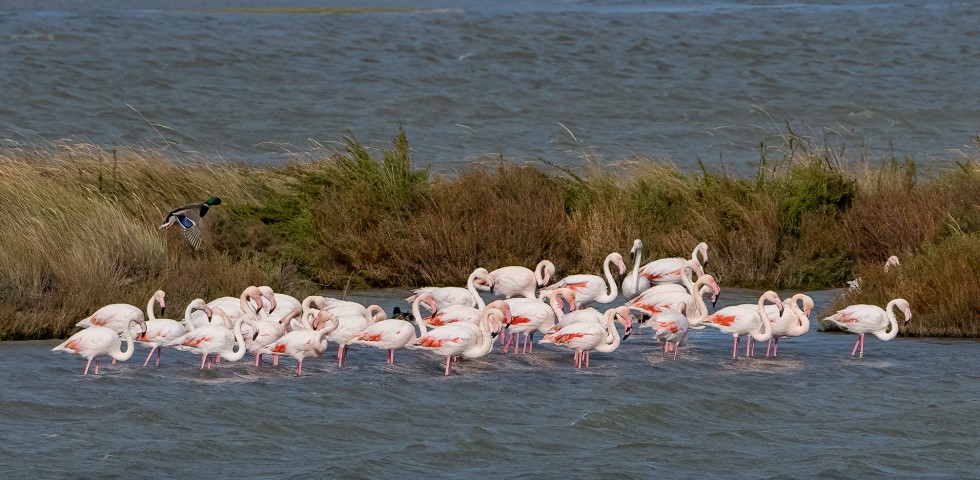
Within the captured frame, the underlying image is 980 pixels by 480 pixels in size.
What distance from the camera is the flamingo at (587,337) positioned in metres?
11.8

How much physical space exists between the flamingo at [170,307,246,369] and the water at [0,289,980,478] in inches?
7.9

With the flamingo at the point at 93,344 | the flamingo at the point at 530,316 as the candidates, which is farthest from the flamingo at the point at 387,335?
the flamingo at the point at 93,344

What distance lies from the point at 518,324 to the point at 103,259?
4019 mm

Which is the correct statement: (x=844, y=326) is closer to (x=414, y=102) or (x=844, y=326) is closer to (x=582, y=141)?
(x=582, y=141)

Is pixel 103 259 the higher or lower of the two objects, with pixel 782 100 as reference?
lower

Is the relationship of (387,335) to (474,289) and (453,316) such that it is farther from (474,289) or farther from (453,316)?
(474,289)

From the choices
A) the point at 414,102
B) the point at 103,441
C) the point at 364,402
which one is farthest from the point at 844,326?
the point at 414,102

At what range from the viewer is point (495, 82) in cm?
3716

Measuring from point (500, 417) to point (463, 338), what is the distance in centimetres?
153

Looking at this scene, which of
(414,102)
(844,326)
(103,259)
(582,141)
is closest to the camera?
(844,326)

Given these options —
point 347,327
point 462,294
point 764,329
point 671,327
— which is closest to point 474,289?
point 462,294

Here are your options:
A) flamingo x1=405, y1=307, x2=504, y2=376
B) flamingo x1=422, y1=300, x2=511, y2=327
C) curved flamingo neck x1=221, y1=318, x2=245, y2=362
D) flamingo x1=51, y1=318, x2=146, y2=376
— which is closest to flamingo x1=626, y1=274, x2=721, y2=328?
flamingo x1=422, y1=300, x2=511, y2=327

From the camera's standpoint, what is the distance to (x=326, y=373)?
11.5 metres

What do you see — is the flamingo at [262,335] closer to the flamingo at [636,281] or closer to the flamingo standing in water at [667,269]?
the flamingo at [636,281]
